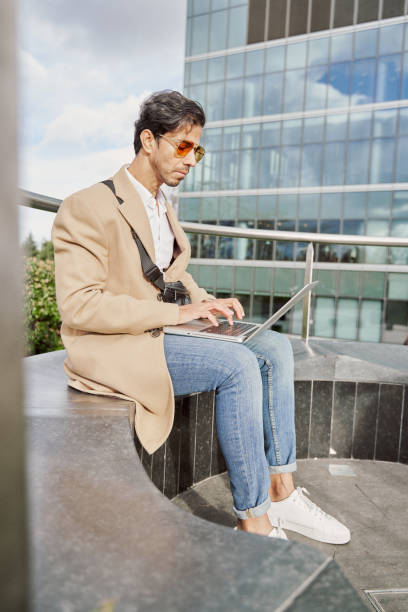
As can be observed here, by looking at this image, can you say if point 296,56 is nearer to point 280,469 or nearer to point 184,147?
point 184,147

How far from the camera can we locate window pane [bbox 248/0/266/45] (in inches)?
1063

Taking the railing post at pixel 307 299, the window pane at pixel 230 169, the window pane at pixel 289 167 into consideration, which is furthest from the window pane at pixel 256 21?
the railing post at pixel 307 299

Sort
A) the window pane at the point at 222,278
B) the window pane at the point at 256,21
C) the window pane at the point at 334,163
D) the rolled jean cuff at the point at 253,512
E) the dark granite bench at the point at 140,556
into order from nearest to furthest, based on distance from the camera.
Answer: the dark granite bench at the point at 140,556 < the rolled jean cuff at the point at 253,512 < the window pane at the point at 222,278 < the window pane at the point at 334,163 < the window pane at the point at 256,21

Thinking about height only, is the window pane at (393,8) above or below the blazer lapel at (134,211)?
above

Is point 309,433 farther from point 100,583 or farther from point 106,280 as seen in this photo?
point 100,583

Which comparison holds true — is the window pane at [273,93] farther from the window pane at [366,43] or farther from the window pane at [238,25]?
the window pane at [366,43]

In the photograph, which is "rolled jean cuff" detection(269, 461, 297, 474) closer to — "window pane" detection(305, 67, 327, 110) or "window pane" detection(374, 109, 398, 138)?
"window pane" detection(374, 109, 398, 138)

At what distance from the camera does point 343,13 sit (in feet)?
82.3

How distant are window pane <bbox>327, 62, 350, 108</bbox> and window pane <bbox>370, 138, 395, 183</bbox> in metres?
3.12

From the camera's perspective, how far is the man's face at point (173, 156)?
1957mm

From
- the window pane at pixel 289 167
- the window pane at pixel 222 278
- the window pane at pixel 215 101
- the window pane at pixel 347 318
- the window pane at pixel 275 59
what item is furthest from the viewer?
the window pane at pixel 215 101

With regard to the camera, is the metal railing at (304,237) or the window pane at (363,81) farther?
the window pane at (363,81)

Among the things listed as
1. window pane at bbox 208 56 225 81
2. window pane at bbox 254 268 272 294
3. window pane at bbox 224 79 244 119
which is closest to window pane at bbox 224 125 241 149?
window pane at bbox 224 79 244 119

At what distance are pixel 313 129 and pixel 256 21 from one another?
25.0 feet
